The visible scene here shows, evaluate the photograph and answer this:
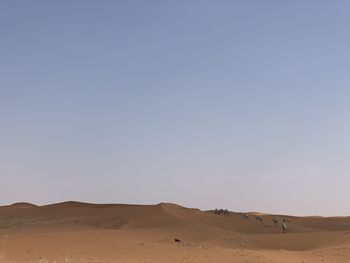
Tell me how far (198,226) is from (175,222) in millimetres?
1853

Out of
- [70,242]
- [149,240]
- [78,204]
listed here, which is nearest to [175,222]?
[149,240]

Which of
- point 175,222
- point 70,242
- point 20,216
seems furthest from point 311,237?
point 20,216

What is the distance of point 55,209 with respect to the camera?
38031 mm

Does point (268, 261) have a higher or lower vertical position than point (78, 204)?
lower

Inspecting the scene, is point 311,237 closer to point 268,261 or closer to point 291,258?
point 291,258

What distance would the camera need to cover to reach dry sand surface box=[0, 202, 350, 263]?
16.3 metres

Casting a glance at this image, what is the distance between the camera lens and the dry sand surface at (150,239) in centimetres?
1627

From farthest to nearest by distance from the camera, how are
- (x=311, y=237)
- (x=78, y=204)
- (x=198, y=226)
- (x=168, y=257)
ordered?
(x=78, y=204), (x=198, y=226), (x=311, y=237), (x=168, y=257)

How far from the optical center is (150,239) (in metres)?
21.6

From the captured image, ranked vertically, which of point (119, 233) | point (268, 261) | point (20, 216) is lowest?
point (268, 261)

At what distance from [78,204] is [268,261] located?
28.7 meters

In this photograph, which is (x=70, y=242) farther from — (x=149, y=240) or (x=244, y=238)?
(x=244, y=238)

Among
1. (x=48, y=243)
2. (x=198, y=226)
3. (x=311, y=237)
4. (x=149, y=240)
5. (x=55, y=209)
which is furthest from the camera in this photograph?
(x=55, y=209)

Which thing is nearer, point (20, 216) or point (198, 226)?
point (198, 226)
